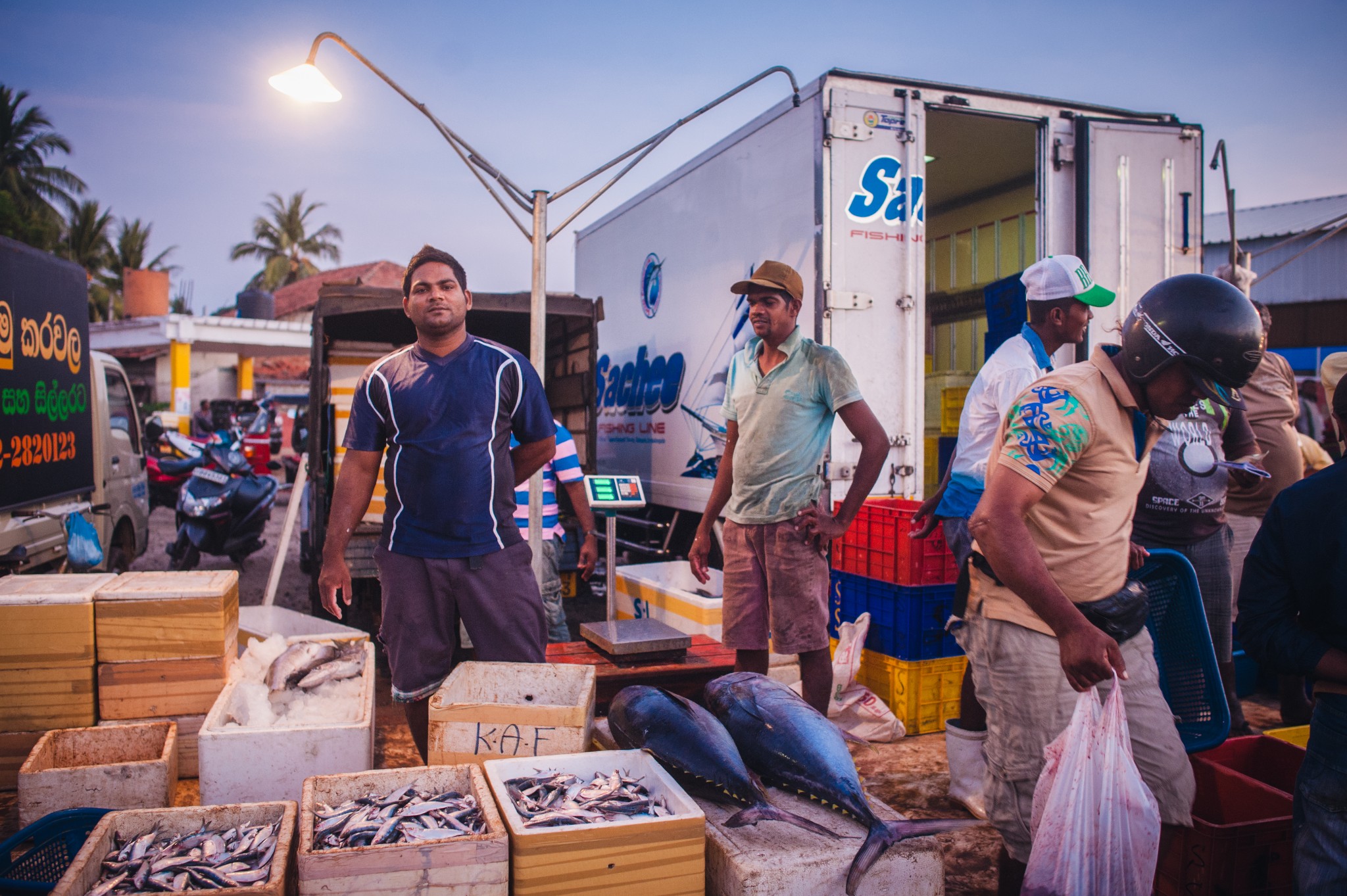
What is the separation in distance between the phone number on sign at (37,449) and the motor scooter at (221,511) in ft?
11.1

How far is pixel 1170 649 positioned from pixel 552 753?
2.07 m

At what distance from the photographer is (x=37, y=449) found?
5266 mm

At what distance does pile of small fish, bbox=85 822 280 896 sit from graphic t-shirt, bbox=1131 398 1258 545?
3.54 metres

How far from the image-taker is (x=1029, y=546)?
214cm

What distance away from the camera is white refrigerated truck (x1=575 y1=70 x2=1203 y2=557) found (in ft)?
17.7

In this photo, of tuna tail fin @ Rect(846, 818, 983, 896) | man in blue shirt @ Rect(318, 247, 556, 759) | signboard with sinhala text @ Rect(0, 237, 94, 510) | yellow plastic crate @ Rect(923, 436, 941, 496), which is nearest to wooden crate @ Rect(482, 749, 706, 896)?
tuna tail fin @ Rect(846, 818, 983, 896)

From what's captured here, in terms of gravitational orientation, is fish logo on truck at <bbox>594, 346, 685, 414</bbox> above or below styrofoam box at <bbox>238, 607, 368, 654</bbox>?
above

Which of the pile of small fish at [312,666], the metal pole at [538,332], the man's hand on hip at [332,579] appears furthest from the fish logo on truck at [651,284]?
the man's hand on hip at [332,579]

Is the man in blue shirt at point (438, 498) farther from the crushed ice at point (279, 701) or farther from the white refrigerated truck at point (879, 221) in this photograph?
the white refrigerated truck at point (879, 221)

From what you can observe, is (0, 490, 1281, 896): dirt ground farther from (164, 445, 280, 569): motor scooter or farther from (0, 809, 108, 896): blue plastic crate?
(164, 445, 280, 569): motor scooter

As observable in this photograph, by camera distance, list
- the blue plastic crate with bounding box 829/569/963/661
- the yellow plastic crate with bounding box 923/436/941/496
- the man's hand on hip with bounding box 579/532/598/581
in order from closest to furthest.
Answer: the man's hand on hip with bounding box 579/532/598/581
the blue plastic crate with bounding box 829/569/963/661
the yellow plastic crate with bounding box 923/436/941/496

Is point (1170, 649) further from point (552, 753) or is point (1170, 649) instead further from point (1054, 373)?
point (552, 753)

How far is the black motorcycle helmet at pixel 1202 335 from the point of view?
84.3 inches

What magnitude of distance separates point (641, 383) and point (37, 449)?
498 cm
